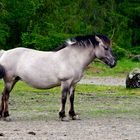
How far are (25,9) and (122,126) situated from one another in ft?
82.3

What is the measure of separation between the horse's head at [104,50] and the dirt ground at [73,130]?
1.41 meters

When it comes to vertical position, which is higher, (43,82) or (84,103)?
(43,82)

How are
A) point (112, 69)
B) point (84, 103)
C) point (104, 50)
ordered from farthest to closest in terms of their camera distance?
point (112, 69)
point (84, 103)
point (104, 50)

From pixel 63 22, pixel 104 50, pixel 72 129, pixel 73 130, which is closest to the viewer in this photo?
pixel 73 130

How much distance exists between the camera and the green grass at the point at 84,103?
14477 mm

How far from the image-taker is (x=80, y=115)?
14352mm

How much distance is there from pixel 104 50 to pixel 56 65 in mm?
1177

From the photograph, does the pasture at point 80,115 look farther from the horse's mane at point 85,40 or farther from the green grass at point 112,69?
the green grass at point 112,69

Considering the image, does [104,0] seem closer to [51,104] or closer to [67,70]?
[51,104]

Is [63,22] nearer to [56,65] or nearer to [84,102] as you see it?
[84,102]

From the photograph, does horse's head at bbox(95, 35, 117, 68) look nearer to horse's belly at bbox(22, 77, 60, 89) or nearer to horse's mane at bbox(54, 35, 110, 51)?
horse's mane at bbox(54, 35, 110, 51)

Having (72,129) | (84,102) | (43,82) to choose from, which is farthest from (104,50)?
(84,102)

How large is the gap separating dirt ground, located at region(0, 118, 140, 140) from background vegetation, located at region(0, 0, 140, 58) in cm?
2179

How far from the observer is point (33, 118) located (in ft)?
44.6
